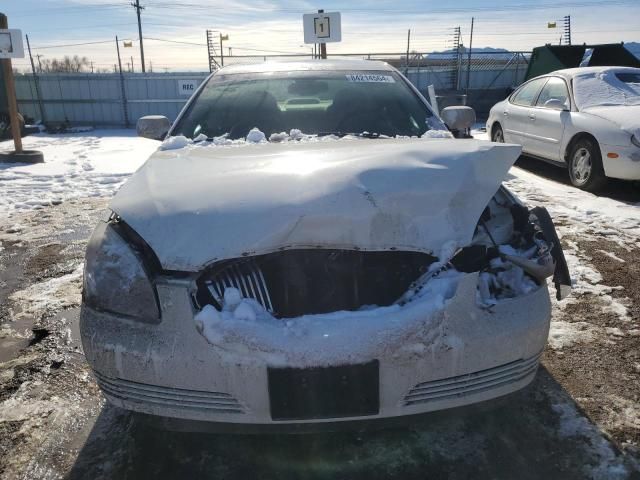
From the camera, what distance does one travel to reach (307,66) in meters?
3.55

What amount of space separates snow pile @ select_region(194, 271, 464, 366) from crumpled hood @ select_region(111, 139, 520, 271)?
20 centimetres

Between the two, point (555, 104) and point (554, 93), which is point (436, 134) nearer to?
point (555, 104)

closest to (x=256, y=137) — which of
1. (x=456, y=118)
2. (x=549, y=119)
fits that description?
(x=456, y=118)

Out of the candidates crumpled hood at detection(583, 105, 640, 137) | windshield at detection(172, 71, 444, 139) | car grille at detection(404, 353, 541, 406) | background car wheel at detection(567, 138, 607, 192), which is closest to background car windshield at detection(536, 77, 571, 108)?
crumpled hood at detection(583, 105, 640, 137)

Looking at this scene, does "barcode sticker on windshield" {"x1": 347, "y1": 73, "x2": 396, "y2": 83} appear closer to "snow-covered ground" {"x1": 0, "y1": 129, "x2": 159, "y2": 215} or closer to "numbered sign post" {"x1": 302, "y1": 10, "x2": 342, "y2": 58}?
"snow-covered ground" {"x1": 0, "y1": 129, "x2": 159, "y2": 215}

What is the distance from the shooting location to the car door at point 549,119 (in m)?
6.52

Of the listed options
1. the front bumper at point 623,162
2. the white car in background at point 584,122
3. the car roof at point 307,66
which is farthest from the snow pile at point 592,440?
the white car in background at point 584,122

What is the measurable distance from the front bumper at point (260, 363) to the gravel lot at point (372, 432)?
162 mm

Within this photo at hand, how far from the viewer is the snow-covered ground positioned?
628cm

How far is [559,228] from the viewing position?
4.66 meters

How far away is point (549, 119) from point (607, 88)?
781 millimetres

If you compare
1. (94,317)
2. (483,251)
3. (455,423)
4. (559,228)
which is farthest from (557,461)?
(559,228)

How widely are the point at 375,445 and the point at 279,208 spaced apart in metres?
1.03

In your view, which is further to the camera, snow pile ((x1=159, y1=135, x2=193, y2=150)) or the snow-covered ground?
the snow-covered ground
